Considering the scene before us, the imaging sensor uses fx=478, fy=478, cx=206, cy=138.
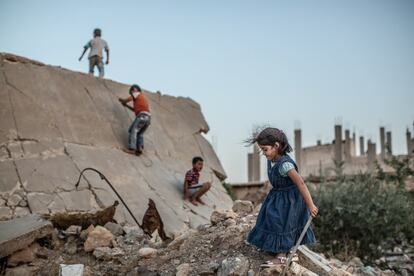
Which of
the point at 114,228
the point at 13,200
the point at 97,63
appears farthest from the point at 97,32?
the point at 114,228

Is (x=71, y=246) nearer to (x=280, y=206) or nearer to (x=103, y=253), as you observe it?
(x=103, y=253)

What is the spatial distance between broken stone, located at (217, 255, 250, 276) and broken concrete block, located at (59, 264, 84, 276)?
144 cm

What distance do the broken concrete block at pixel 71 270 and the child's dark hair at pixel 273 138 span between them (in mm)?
2042

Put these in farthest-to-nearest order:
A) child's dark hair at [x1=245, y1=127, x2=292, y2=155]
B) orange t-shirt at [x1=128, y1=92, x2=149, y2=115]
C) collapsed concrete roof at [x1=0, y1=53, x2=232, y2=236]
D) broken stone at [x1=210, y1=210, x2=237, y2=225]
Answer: orange t-shirt at [x1=128, y1=92, x2=149, y2=115]
collapsed concrete roof at [x1=0, y1=53, x2=232, y2=236]
broken stone at [x1=210, y1=210, x2=237, y2=225]
child's dark hair at [x1=245, y1=127, x2=292, y2=155]

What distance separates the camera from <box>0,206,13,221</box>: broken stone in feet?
18.1

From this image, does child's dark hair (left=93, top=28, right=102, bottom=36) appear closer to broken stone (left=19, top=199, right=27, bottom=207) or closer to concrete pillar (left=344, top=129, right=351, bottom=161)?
broken stone (left=19, top=199, right=27, bottom=207)

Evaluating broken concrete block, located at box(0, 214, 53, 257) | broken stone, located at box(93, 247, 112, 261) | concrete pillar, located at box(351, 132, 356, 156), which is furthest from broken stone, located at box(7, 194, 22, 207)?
concrete pillar, located at box(351, 132, 356, 156)

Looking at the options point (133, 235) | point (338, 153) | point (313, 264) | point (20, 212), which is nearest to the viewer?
point (313, 264)

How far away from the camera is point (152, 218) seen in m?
6.10

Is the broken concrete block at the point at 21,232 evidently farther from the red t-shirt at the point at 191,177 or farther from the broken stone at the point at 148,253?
the red t-shirt at the point at 191,177

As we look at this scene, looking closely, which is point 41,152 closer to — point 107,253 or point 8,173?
point 8,173

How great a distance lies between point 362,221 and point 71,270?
5.64m

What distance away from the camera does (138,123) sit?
306 inches

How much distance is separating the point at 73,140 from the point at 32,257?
255 centimetres
